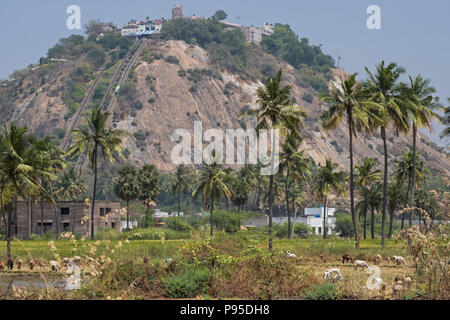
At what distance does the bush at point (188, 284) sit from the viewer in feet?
85.5

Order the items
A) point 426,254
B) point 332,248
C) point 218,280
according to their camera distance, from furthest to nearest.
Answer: point 332,248 → point 218,280 → point 426,254

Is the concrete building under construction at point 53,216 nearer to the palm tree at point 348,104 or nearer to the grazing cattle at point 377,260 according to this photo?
the palm tree at point 348,104

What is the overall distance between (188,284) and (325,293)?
5.09m

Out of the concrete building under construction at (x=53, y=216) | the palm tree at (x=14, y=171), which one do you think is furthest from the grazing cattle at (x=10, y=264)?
the concrete building under construction at (x=53, y=216)

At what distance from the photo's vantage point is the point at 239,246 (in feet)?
100

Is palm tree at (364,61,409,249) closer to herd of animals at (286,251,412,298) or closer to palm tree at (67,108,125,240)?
herd of animals at (286,251,412,298)

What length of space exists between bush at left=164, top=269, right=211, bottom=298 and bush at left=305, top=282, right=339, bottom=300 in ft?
13.2

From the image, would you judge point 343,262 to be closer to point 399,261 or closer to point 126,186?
point 399,261

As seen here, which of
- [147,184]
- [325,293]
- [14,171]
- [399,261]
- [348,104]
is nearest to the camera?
[325,293]

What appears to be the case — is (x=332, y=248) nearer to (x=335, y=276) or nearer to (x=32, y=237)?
(x=335, y=276)

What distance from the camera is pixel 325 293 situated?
25438 millimetres

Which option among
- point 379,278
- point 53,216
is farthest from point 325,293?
point 53,216

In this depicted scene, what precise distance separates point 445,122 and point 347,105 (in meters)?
13.9

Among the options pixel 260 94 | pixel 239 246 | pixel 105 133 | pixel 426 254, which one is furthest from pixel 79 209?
pixel 426 254
